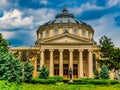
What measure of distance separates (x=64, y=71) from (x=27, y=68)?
105 feet

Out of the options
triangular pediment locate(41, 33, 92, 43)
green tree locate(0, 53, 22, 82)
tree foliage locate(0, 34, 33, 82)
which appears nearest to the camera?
green tree locate(0, 53, 22, 82)

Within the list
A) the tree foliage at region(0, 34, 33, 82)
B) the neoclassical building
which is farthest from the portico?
the tree foliage at region(0, 34, 33, 82)

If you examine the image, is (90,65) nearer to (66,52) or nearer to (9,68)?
(66,52)

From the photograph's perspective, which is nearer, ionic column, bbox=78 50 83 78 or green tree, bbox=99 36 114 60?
green tree, bbox=99 36 114 60

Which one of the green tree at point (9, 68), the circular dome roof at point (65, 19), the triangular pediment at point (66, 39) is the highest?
the circular dome roof at point (65, 19)

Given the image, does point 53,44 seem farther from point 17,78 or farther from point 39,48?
point 17,78

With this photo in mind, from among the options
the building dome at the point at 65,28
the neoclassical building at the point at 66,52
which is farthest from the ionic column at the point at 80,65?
the building dome at the point at 65,28

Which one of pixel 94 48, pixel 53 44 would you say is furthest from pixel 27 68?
pixel 94 48

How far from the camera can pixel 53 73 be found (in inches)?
3155

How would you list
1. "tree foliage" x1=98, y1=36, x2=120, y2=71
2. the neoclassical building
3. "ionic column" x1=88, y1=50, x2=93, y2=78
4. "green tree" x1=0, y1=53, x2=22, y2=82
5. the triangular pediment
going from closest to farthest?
1. "green tree" x1=0, y1=53, x2=22, y2=82
2. "tree foliage" x1=98, y1=36, x2=120, y2=71
3. "ionic column" x1=88, y1=50, x2=93, y2=78
4. the neoclassical building
5. the triangular pediment

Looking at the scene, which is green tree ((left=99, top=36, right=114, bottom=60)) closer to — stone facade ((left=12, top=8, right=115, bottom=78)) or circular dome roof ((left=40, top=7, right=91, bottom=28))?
stone facade ((left=12, top=8, right=115, bottom=78))

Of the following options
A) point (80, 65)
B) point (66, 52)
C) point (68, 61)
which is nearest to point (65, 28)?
point (66, 52)

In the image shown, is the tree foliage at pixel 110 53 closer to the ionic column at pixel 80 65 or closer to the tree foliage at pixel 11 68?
the ionic column at pixel 80 65

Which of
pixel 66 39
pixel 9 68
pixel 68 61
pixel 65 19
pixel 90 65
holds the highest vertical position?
pixel 65 19
